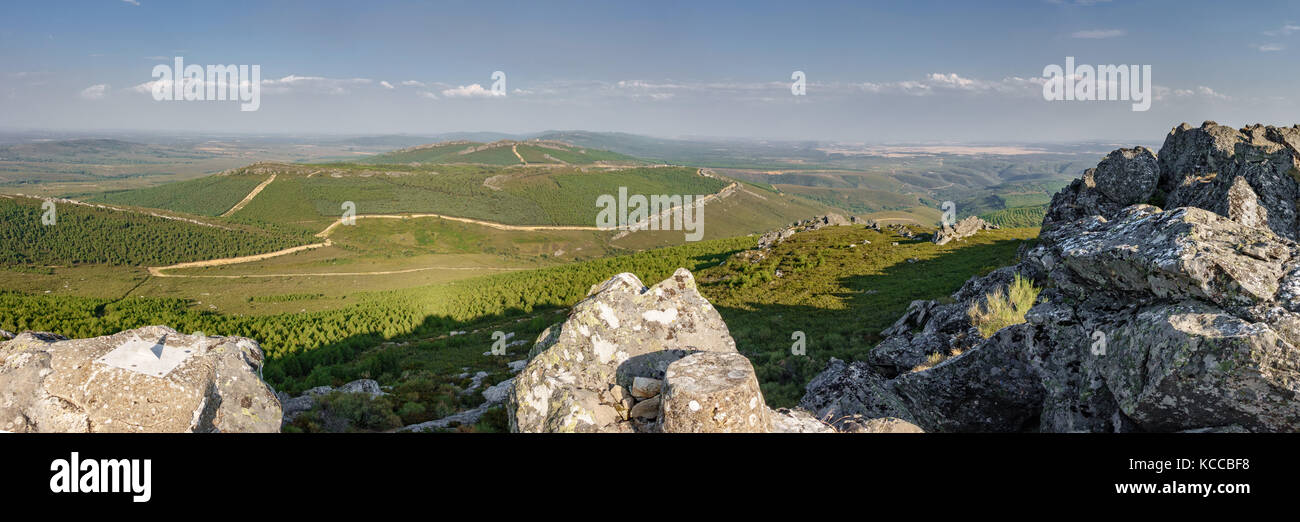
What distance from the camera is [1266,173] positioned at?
59.5 feet

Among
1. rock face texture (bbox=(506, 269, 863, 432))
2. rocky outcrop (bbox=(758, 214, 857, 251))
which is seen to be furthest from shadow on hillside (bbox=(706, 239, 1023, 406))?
rocky outcrop (bbox=(758, 214, 857, 251))

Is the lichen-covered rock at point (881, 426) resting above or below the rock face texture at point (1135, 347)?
below

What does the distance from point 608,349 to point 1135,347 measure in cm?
881

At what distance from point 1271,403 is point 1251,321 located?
1204 millimetres

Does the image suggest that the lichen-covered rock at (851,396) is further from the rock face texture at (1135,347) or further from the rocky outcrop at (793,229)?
the rocky outcrop at (793,229)

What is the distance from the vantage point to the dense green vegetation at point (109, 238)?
109 m

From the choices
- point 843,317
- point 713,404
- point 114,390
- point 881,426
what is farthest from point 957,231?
point 114,390

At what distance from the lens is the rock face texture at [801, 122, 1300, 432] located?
658 centimetres

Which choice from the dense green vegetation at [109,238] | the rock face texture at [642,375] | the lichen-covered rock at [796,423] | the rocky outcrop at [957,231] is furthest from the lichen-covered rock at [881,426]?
the dense green vegetation at [109,238]

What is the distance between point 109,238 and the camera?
118 metres

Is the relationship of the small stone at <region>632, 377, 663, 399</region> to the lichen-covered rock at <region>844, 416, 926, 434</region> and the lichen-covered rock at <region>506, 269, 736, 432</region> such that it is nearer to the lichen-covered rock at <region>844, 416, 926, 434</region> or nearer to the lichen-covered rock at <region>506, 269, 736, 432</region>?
the lichen-covered rock at <region>506, 269, 736, 432</region>

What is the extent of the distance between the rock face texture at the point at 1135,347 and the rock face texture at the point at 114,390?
36.7 feet

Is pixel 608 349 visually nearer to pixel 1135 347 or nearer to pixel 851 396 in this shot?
pixel 851 396
